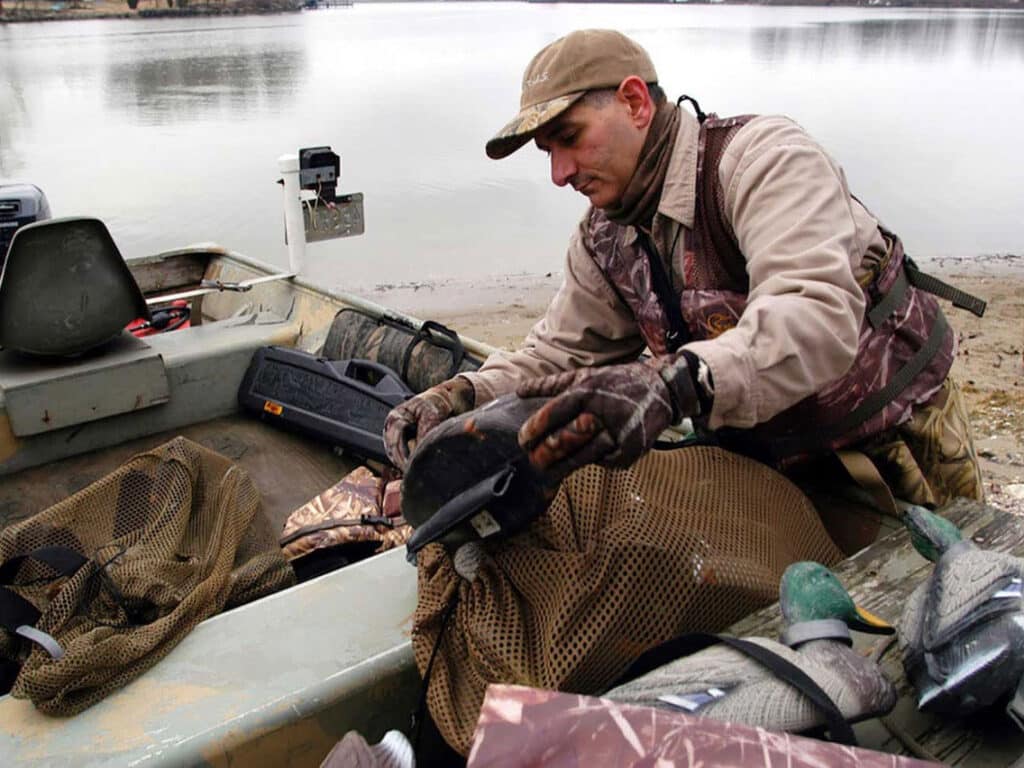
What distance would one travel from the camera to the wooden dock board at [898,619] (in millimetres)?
1555

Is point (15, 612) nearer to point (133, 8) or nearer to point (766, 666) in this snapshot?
point (766, 666)

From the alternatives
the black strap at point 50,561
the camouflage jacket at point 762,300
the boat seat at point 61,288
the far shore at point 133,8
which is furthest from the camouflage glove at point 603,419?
the far shore at point 133,8

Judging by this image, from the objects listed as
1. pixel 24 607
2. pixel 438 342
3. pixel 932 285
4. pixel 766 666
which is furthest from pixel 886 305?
pixel 438 342

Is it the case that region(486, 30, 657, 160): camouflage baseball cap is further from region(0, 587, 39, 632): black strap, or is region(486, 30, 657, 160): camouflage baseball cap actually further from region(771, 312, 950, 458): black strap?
region(0, 587, 39, 632): black strap

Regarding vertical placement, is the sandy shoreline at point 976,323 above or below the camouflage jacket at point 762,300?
below

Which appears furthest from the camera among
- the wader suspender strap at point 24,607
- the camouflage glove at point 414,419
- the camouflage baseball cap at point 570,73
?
the camouflage glove at point 414,419

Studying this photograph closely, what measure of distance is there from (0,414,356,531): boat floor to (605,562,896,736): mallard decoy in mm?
2529

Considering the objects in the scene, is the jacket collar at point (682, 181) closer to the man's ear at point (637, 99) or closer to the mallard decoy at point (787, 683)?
the man's ear at point (637, 99)

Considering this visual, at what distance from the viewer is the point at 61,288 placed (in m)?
3.86

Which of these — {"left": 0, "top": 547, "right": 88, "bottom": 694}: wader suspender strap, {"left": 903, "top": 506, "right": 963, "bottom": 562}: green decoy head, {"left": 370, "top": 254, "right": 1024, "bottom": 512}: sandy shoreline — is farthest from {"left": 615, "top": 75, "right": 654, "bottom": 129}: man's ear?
{"left": 370, "top": 254, "right": 1024, "bottom": 512}: sandy shoreline

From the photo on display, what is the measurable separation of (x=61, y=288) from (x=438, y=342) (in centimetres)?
156

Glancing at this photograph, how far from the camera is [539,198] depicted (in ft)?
55.0

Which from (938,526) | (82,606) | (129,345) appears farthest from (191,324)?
(938,526)

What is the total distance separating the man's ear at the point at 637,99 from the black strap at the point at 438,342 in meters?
2.06
